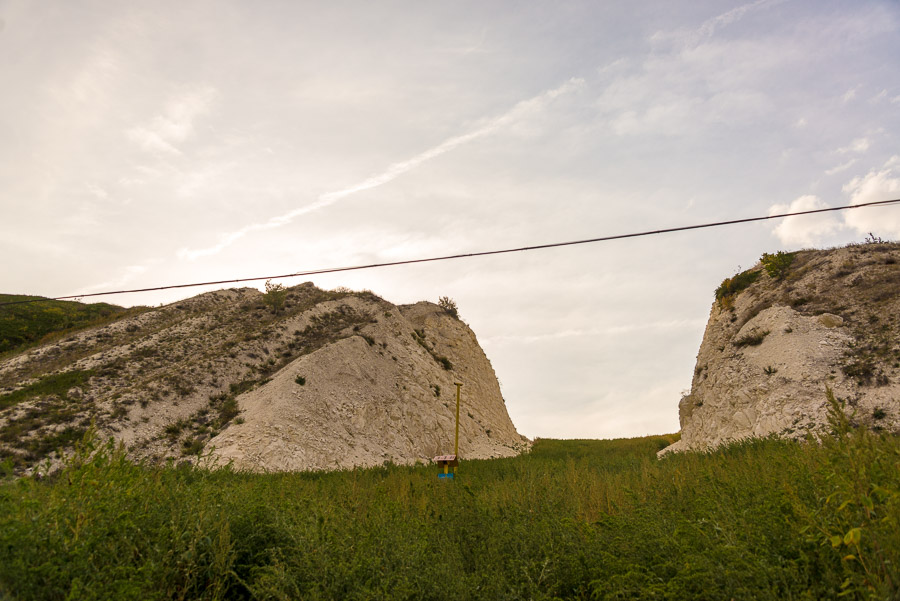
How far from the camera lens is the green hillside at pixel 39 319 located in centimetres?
4262

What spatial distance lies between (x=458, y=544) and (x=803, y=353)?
23.6 m

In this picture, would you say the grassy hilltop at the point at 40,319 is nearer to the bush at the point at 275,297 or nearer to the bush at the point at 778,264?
the bush at the point at 275,297

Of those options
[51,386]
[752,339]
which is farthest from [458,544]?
[51,386]

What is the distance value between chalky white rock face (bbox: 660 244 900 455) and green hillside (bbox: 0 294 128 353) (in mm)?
43896

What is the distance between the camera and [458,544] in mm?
8102

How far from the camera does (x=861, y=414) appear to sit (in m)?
20.4

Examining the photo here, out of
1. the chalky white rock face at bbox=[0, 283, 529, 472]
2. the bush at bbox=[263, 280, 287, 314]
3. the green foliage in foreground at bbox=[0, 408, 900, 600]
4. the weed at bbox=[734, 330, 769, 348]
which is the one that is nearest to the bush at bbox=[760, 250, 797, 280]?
the weed at bbox=[734, 330, 769, 348]

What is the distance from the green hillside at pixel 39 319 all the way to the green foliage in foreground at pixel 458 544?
4185cm

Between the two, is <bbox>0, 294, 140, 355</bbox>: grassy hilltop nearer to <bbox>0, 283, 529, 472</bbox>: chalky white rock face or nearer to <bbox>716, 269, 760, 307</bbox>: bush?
<bbox>0, 283, 529, 472</bbox>: chalky white rock face

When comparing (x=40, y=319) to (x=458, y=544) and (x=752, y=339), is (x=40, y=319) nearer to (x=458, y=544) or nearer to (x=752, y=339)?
(x=458, y=544)

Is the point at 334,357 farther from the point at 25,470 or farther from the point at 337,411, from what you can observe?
the point at 25,470

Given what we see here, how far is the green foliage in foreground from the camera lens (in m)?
5.13

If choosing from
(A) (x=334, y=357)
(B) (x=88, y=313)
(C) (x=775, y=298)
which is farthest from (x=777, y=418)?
(B) (x=88, y=313)

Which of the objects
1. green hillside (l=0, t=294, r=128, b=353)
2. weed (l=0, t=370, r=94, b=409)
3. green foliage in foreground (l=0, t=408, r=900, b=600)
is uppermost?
A: green hillside (l=0, t=294, r=128, b=353)
